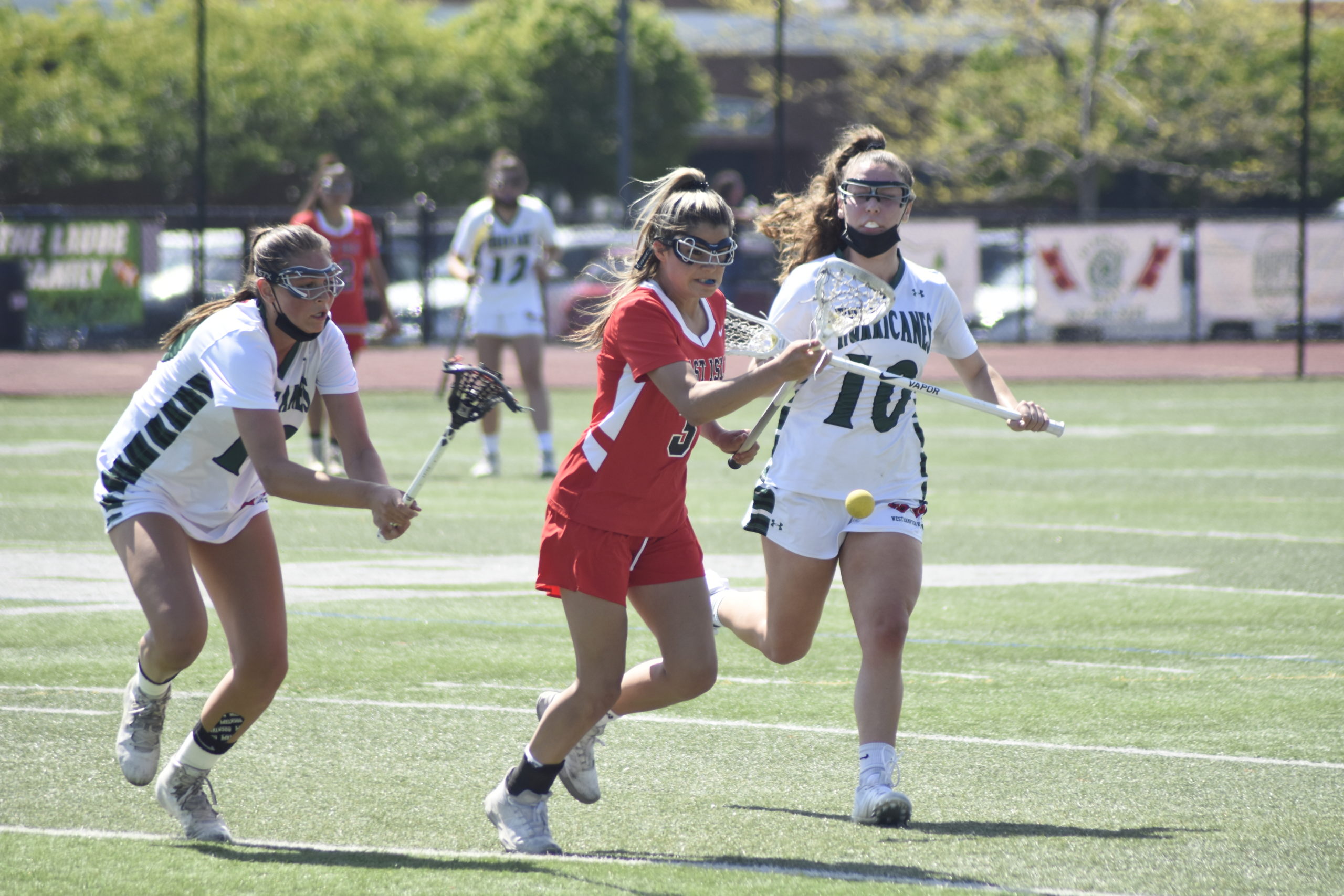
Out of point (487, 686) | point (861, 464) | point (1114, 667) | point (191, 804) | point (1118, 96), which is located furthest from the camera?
point (1118, 96)

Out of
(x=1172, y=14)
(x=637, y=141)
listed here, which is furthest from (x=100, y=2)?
(x=1172, y=14)

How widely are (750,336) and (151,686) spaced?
2.14 metres

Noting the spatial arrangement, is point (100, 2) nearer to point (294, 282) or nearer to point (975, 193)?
point (975, 193)

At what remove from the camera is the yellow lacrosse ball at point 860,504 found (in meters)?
5.25

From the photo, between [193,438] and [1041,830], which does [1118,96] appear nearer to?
[1041,830]

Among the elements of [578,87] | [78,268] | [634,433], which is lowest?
[634,433]

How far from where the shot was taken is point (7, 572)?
30.6 feet

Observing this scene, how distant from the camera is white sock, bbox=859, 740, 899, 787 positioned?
5078 mm

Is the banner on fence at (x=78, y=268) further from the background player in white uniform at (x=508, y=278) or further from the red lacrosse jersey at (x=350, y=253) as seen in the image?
the background player in white uniform at (x=508, y=278)

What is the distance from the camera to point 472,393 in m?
5.11

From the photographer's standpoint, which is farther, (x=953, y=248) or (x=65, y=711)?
(x=953, y=248)

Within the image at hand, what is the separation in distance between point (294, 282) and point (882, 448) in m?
1.90

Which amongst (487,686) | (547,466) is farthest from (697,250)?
(547,466)

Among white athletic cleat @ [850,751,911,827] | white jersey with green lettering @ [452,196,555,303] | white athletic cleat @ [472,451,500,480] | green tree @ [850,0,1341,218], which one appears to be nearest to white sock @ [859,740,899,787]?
white athletic cleat @ [850,751,911,827]
